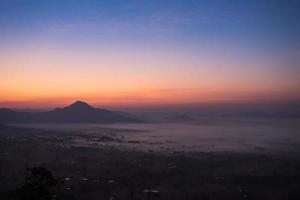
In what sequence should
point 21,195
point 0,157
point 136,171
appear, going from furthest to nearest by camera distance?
point 0,157 → point 136,171 → point 21,195

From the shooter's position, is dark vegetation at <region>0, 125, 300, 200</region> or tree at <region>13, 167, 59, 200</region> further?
dark vegetation at <region>0, 125, 300, 200</region>

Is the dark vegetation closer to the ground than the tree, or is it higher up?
closer to the ground

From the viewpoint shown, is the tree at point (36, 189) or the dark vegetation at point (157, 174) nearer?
the tree at point (36, 189)

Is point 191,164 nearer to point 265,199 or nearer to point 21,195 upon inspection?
point 265,199

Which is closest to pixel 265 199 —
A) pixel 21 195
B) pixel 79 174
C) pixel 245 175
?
pixel 245 175

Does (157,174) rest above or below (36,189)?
below

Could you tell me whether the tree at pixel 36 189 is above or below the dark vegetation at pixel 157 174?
above

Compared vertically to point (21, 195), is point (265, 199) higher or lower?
lower

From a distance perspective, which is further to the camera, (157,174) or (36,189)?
(157,174)
